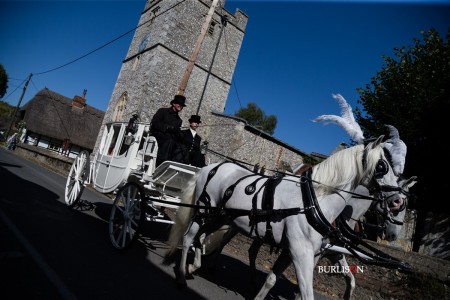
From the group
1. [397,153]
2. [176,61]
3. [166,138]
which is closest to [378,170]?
[397,153]

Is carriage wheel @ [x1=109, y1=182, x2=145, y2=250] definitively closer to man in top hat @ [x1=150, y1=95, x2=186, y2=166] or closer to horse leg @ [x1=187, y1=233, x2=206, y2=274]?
man in top hat @ [x1=150, y1=95, x2=186, y2=166]

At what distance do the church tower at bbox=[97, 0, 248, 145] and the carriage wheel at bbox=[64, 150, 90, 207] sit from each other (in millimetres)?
11179

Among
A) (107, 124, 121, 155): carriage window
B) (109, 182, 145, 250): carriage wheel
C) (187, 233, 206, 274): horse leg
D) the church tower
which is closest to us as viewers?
(187, 233, 206, 274): horse leg

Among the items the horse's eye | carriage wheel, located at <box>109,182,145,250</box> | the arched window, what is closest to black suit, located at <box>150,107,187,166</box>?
carriage wheel, located at <box>109,182,145,250</box>

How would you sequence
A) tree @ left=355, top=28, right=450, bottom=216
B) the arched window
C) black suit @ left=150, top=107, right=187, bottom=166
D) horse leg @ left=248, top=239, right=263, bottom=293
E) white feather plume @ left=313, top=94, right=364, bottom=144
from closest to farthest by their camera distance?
white feather plume @ left=313, top=94, right=364, bottom=144
horse leg @ left=248, top=239, right=263, bottom=293
black suit @ left=150, top=107, right=187, bottom=166
tree @ left=355, top=28, right=450, bottom=216
the arched window

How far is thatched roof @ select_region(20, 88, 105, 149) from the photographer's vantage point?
32.2 meters

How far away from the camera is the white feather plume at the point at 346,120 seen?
3703 millimetres

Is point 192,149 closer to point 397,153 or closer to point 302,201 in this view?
point 302,201

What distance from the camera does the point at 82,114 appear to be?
1422 inches

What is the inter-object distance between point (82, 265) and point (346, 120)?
385cm

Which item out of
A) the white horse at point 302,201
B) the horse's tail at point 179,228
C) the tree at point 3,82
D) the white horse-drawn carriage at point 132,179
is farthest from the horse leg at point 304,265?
the tree at point 3,82

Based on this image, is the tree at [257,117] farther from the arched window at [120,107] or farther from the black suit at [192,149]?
the black suit at [192,149]

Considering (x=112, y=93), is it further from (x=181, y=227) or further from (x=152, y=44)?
(x=181, y=227)

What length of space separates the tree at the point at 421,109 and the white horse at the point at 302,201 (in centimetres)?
971
